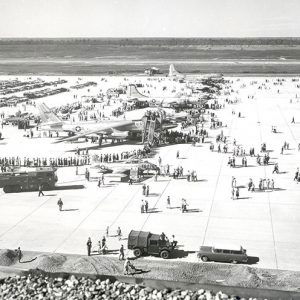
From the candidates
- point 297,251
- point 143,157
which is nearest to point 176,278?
point 297,251

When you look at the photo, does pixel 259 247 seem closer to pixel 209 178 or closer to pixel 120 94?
pixel 209 178

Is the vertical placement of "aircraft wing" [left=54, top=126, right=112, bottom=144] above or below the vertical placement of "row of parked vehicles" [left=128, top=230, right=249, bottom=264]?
above

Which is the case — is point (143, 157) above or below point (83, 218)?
above

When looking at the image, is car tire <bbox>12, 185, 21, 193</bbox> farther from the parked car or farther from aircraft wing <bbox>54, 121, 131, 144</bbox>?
the parked car

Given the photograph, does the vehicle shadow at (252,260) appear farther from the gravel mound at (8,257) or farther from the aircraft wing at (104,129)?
the aircraft wing at (104,129)

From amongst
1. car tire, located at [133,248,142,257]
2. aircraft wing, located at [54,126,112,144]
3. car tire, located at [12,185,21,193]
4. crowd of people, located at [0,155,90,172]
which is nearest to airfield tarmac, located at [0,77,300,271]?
car tire, located at [12,185,21,193]

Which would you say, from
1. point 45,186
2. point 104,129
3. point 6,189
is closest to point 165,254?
point 45,186
